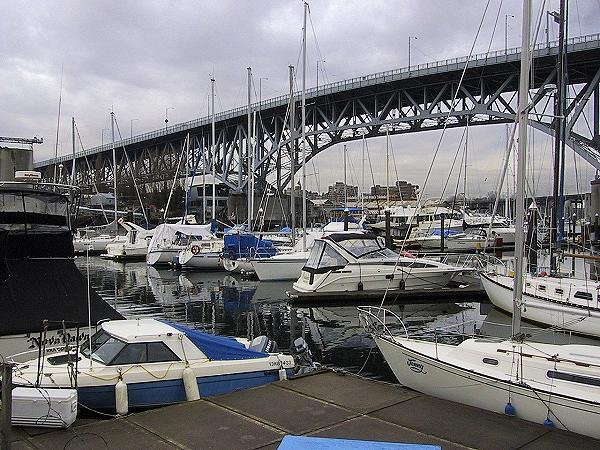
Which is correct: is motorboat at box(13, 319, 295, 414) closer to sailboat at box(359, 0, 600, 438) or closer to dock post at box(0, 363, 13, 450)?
dock post at box(0, 363, 13, 450)

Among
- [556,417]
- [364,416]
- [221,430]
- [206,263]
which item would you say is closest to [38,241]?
[221,430]

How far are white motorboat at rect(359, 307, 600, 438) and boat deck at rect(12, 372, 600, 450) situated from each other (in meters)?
0.22

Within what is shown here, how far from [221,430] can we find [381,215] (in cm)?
7970

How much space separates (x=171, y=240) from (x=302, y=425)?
3825cm

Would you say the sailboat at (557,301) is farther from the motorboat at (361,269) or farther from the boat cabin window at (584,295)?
the motorboat at (361,269)

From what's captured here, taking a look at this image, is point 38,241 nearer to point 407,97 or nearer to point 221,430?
point 221,430

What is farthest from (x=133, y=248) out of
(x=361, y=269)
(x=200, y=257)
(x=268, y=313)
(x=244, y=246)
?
(x=361, y=269)

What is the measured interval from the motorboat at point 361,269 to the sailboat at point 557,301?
4517mm

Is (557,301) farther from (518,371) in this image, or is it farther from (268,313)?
(268,313)

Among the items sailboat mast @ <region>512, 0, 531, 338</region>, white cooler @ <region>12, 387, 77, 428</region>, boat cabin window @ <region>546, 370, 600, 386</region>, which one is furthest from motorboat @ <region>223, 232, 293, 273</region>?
boat cabin window @ <region>546, 370, 600, 386</region>

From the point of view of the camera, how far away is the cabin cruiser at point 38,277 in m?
11.4

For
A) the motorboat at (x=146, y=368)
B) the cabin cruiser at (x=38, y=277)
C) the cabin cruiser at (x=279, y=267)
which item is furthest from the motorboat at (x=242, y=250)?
the motorboat at (x=146, y=368)

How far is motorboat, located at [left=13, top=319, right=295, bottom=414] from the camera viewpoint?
386 inches

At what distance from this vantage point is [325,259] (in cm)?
2580
